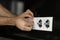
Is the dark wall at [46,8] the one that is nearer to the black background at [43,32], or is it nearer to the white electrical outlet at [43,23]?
the black background at [43,32]

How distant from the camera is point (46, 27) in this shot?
0.69m

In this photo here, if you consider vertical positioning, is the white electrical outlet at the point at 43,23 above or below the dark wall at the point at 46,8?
below

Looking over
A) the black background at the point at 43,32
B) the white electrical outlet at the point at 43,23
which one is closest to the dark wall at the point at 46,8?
the black background at the point at 43,32

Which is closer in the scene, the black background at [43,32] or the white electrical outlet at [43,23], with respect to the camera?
the white electrical outlet at [43,23]

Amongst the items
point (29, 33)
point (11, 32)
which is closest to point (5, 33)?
point (11, 32)

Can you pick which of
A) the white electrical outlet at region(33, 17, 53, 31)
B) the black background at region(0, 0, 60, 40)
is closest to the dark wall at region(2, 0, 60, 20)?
the black background at region(0, 0, 60, 40)

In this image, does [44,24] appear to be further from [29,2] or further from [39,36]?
[29,2]

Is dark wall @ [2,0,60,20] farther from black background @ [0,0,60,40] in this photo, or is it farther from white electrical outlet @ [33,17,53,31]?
white electrical outlet @ [33,17,53,31]

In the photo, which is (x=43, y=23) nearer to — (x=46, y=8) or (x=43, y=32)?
(x=43, y=32)

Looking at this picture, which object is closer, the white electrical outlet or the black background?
the white electrical outlet

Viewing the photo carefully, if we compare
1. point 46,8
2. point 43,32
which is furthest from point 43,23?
point 46,8

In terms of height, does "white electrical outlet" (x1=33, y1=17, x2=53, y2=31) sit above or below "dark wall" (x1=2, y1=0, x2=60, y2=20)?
below

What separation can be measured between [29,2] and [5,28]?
29cm

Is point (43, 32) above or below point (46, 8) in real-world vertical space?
below
